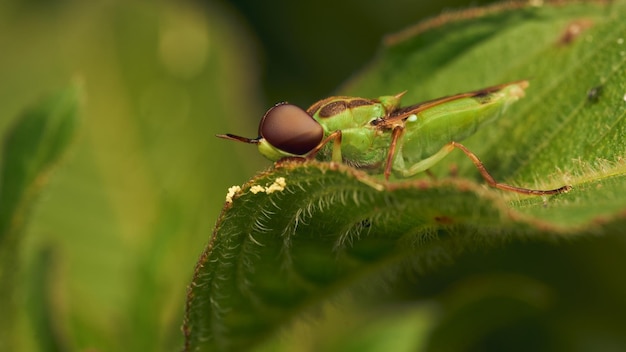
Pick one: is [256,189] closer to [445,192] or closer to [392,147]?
[445,192]

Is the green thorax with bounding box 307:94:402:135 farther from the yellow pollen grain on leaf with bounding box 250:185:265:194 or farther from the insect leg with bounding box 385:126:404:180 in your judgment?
the yellow pollen grain on leaf with bounding box 250:185:265:194

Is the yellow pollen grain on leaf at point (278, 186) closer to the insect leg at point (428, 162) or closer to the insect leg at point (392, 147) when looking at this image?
the insect leg at point (392, 147)

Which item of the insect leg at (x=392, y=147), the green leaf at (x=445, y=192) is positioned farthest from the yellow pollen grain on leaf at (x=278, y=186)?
the insect leg at (x=392, y=147)

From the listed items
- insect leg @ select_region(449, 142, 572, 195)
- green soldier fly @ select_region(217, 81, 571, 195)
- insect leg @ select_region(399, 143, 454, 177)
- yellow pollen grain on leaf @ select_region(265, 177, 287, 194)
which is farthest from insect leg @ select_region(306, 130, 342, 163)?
yellow pollen grain on leaf @ select_region(265, 177, 287, 194)

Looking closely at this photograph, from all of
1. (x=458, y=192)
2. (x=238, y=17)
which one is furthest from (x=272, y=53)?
(x=458, y=192)

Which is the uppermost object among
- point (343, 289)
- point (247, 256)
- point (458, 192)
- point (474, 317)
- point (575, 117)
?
point (575, 117)

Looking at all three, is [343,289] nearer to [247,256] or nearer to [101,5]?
[247,256]
